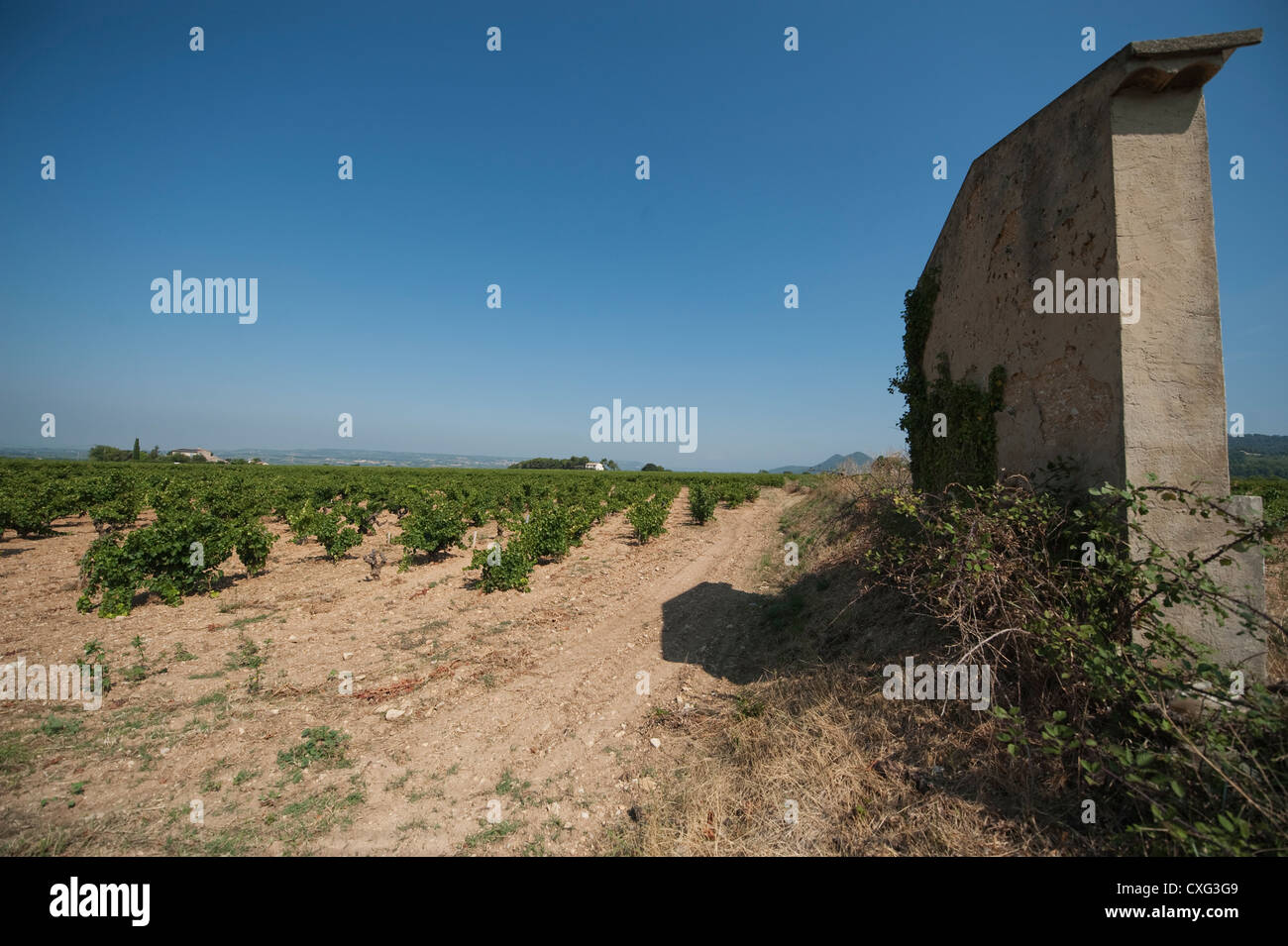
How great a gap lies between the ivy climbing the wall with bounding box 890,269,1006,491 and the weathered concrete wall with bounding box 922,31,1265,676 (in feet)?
3.07

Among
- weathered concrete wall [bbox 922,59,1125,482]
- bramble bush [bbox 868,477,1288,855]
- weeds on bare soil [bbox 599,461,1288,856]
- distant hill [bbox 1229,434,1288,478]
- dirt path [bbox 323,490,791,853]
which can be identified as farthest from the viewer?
distant hill [bbox 1229,434,1288,478]

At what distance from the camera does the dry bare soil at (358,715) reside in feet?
11.6

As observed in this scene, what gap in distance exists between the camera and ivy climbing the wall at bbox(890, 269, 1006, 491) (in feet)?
17.9

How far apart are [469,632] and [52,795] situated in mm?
4413

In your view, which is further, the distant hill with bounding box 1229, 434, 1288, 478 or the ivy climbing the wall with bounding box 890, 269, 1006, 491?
the distant hill with bounding box 1229, 434, 1288, 478

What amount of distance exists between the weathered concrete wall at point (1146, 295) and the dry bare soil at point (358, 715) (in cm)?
451

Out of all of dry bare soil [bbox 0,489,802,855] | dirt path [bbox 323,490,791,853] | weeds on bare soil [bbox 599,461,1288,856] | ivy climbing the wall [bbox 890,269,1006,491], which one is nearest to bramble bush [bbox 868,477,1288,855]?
weeds on bare soil [bbox 599,461,1288,856]

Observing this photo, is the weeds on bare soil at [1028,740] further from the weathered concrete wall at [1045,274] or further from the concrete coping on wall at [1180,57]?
the concrete coping on wall at [1180,57]

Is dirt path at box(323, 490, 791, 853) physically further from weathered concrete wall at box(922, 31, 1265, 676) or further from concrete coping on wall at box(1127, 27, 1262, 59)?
concrete coping on wall at box(1127, 27, 1262, 59)

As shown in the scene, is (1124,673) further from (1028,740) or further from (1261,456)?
(1261,456)

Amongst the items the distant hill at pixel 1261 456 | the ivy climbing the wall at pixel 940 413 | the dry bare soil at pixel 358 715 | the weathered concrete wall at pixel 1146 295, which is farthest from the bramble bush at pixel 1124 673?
the distant hill at pixel 1261 456
